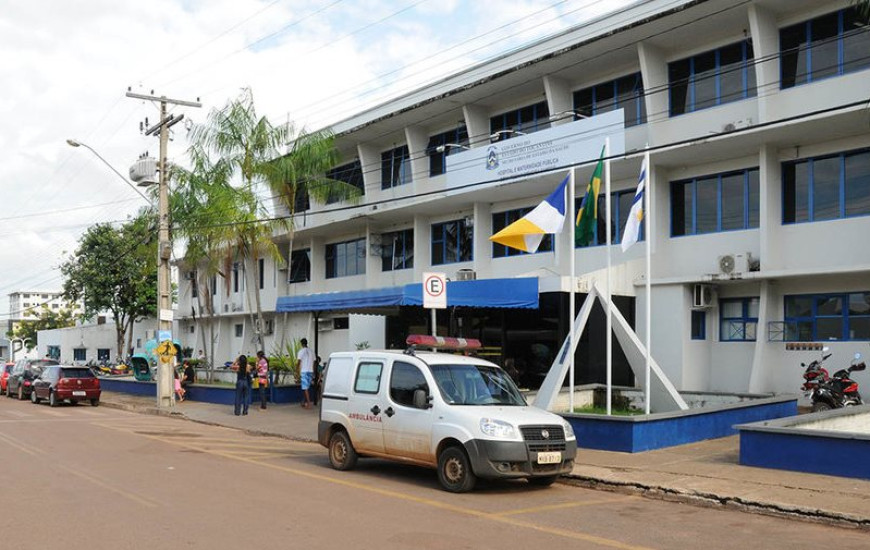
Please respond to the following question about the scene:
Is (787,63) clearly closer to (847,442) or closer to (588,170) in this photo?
(588,170)

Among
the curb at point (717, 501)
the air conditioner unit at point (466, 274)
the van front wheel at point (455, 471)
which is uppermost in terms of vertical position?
the air conditioner unit at point (466, 274)

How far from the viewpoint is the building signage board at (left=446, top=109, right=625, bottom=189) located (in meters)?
22.1

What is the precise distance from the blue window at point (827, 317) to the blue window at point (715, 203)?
7.69 ft

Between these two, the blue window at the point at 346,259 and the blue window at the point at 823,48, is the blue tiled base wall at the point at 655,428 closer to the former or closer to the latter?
the blue window at the point at 823,48

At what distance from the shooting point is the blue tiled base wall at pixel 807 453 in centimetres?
1094

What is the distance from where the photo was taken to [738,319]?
21.5m

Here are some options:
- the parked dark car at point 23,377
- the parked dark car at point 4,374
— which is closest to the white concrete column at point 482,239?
the parked dark car at point 23,377

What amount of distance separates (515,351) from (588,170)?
5881 millimetres

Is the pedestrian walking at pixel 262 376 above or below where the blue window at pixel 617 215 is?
below

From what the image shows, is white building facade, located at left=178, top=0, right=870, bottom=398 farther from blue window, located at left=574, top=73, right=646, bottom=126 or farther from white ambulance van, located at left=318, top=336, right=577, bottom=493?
white ambulance van, located at left=318, top=336, right=577, bottom=493

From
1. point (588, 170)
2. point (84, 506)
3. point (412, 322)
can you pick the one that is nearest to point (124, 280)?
point (412, 322)

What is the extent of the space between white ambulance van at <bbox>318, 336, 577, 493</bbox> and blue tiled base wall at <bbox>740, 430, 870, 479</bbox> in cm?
302

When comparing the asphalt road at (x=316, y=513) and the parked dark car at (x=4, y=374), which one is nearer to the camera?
the asphalt road at (x=316, y=513)

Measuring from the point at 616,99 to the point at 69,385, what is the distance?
21.2m
